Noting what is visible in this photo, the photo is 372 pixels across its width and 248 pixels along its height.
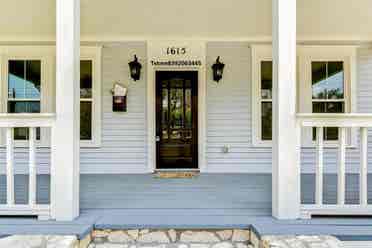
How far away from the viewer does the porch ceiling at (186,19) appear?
5988mm

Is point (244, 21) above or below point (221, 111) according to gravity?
above

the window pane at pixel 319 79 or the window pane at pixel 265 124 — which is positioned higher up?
the window pane at pixel 319 79

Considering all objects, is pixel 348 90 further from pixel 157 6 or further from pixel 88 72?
pixel 88 72

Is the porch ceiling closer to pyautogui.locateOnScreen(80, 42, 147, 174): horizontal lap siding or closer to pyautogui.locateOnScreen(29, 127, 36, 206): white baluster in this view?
pyautogui.locateOnScreen(80, 42, 147, 174): horizontal lap siding

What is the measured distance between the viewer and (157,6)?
238 inches

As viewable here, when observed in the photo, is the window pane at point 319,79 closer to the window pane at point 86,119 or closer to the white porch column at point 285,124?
the white porch column at point 285,124

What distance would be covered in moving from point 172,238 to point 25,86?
468 cm

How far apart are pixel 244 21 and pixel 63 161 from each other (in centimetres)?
429

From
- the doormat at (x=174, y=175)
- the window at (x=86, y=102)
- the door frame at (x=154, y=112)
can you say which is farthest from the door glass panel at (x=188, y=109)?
the window at (x=86, y=102)

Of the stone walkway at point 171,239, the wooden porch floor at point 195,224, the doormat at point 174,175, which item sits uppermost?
the doormat at point 174,175

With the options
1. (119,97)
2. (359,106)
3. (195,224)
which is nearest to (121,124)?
(119,97)

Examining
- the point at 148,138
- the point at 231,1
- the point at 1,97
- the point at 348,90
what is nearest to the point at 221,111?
the point at 148,138

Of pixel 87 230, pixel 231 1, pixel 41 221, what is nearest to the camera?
pixel 87 230

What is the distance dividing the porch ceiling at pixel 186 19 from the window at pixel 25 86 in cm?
51
